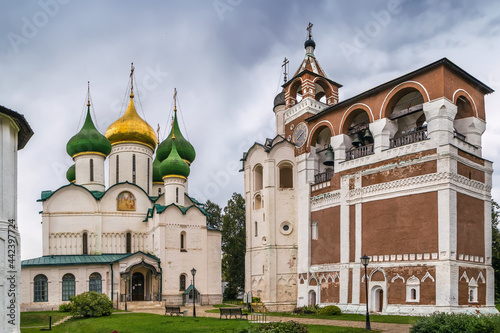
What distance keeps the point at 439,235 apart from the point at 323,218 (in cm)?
772

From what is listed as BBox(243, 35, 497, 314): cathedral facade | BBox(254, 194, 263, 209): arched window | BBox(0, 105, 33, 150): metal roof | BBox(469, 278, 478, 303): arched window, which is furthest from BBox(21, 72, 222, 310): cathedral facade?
BBox(469, 278, 478, 303): arched window

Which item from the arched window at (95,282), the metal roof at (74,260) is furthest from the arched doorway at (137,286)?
the arched window at (95,282)

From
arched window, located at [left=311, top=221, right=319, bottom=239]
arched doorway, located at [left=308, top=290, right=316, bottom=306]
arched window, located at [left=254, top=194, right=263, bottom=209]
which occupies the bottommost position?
arched doorway, located at [left=308, top=290, right=316, bottom=306]

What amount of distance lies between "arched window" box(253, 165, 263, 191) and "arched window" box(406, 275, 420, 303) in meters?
12.5

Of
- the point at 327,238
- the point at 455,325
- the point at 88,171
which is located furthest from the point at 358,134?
the point at 88,171

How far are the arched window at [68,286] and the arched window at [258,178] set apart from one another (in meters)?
13.5

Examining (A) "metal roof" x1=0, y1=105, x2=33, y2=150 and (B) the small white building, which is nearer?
(B) the small white building

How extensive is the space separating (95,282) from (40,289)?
334cm

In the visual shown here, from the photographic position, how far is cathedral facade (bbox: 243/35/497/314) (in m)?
21.1

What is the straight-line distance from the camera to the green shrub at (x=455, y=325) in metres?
11.8

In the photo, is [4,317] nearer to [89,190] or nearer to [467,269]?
[467,269]

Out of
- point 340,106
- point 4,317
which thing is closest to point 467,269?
point 340,106

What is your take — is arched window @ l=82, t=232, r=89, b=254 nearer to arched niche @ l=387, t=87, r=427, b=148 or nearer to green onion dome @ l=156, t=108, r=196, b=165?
green onion dome @ l=156, t=108, r=196, b=165

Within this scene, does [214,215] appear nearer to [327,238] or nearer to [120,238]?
[120,238]
